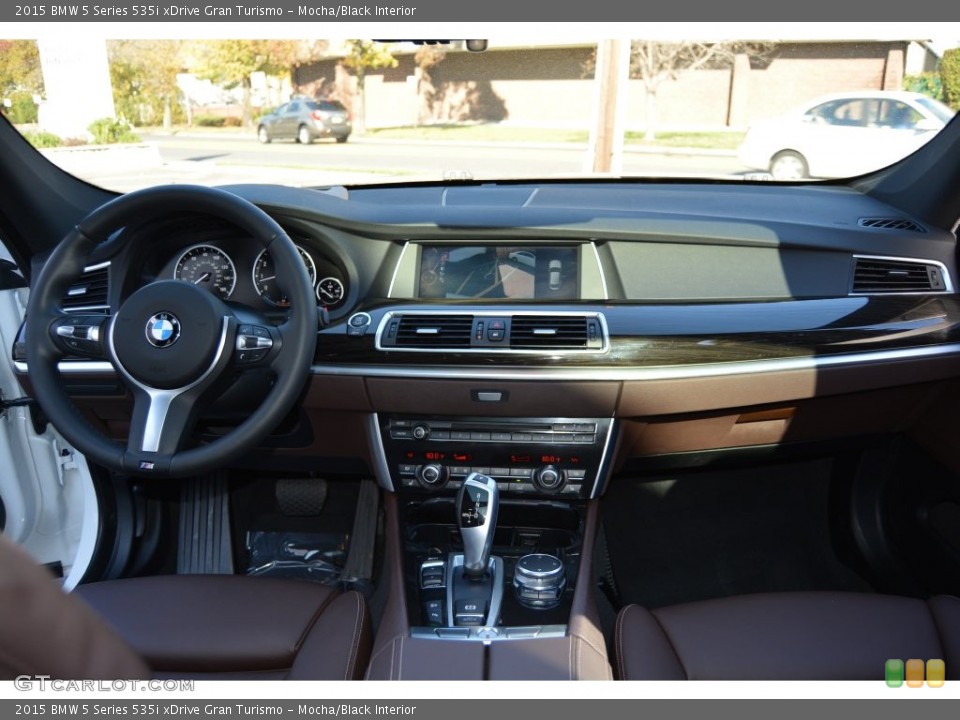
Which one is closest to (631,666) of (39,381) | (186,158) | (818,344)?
(818,344)

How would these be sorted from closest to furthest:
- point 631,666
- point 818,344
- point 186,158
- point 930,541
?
point 631,666 < point 818,344 < point 186,158 < point 930,541

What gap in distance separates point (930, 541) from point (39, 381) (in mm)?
2644

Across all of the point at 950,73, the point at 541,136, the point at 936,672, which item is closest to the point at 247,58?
the point at 950,73

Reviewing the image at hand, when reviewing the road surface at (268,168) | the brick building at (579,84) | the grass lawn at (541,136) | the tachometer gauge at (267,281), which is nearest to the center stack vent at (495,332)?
the tachometer gauge at (267,281)

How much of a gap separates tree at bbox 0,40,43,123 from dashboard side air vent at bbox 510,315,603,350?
1446mm

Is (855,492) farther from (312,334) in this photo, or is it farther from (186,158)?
(186,158)

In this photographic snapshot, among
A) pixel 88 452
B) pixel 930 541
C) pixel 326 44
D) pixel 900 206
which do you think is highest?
pixel 326 44

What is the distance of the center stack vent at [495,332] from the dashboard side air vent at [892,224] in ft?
3.04

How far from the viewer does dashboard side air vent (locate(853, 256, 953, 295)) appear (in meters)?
2.51

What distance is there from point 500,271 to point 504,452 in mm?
533

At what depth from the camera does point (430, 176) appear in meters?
2.97

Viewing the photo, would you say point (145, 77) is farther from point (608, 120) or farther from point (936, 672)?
point (608, 120)

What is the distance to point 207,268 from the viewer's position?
2469 millimetres

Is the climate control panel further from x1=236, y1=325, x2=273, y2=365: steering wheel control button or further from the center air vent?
x1=236, y1=325, x2=273, y2=365: steering wheel control button
